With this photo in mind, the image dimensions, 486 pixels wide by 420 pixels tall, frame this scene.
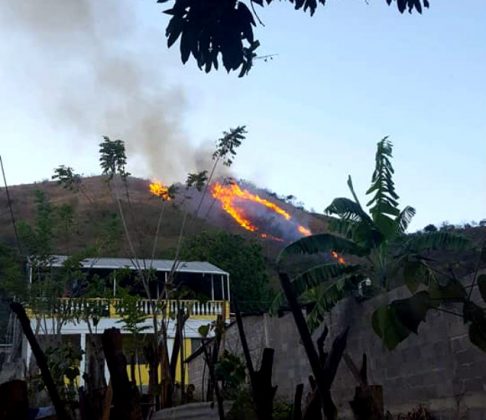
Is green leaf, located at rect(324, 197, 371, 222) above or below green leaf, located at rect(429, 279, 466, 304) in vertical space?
above

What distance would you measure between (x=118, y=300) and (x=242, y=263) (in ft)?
50.6

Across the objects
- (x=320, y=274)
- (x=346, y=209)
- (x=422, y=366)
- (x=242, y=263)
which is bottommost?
(x=422, y=366)

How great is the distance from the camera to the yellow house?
630 inches

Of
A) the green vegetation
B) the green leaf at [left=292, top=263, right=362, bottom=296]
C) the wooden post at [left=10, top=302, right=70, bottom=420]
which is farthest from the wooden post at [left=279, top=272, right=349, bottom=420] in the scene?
the green leaf at [left=292, top=263, right=362, bottom=296]

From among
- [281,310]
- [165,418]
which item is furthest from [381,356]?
[165,418]

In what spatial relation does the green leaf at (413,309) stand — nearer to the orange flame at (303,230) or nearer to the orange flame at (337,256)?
the orange flame at (337,256)

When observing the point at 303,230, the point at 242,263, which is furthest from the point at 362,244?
the point at 303,230

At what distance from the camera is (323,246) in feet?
35.7

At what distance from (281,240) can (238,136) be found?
55061 mm

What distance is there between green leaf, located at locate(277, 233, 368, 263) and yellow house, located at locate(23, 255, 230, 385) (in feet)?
10.8

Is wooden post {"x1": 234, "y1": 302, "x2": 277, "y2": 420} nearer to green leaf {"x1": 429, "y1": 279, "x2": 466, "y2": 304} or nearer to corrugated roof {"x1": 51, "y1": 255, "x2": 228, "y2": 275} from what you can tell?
green leaf {"x1": 429, "y1": 279, "x2": 466, "y2": 304}

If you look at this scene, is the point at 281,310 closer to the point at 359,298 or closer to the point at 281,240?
the point at 359,298

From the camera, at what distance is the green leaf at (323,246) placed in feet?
35.6

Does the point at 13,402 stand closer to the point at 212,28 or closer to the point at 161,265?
the point at 212,28
